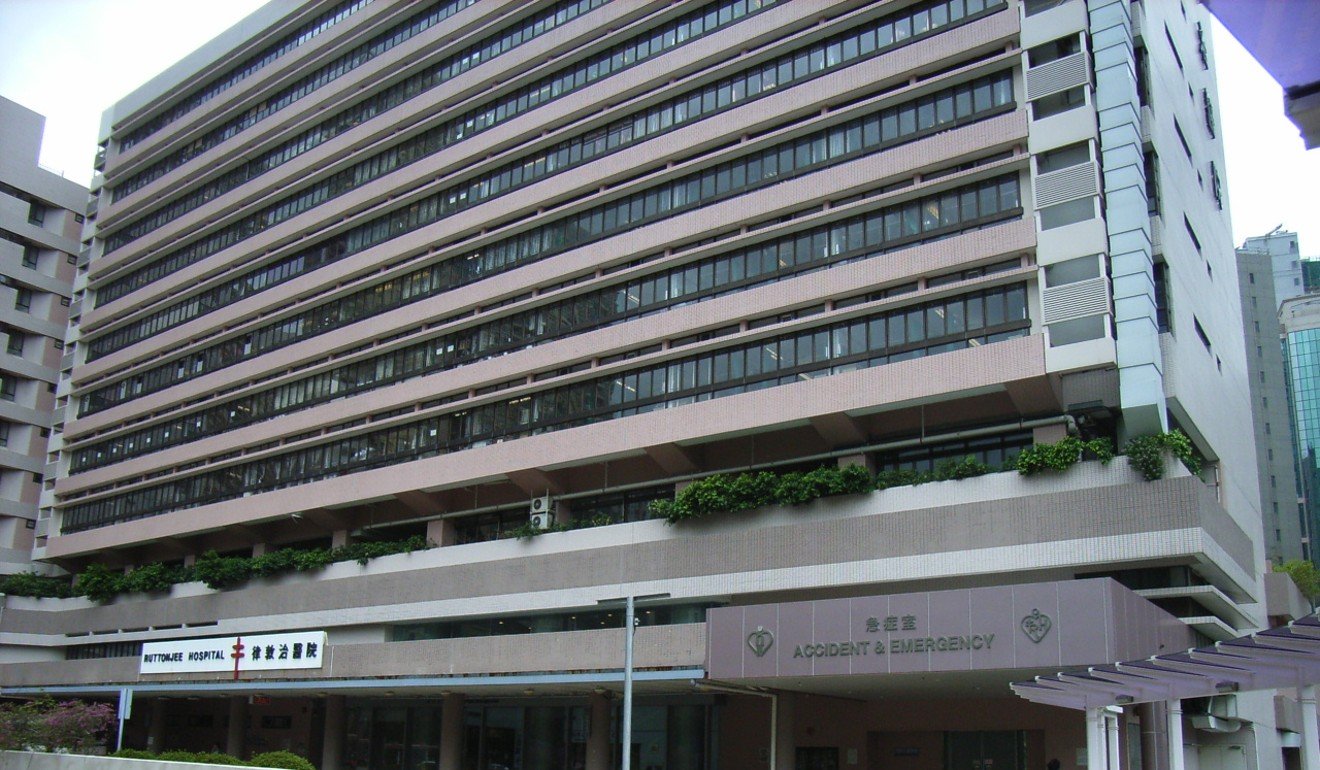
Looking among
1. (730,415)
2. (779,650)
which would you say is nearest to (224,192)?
(730,415)

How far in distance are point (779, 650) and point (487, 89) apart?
118ft

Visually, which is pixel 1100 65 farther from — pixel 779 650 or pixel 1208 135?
pixel 779 650

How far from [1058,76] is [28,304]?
76.2 meters

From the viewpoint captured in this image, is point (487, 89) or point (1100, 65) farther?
point (487, 89)

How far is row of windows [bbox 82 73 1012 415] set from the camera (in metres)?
42.6

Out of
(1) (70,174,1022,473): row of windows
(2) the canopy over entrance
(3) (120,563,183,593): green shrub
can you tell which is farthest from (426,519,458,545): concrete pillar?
(2) the canopy over entrance

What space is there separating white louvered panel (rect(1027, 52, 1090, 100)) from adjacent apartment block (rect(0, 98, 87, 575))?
70162 mm

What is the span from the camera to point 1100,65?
3878cm

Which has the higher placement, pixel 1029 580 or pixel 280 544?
pixel 280 544

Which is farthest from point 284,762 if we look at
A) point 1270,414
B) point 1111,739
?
point 1270,414

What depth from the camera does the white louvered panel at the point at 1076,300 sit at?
36156 mm

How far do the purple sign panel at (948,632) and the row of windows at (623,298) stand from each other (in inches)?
582

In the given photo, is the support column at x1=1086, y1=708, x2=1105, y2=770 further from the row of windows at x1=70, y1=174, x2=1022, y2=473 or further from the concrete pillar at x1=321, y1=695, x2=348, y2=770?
the concrete pillar at x1=321, y1=695, x2=348, y2=770

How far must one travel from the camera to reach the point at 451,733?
48.8 m
